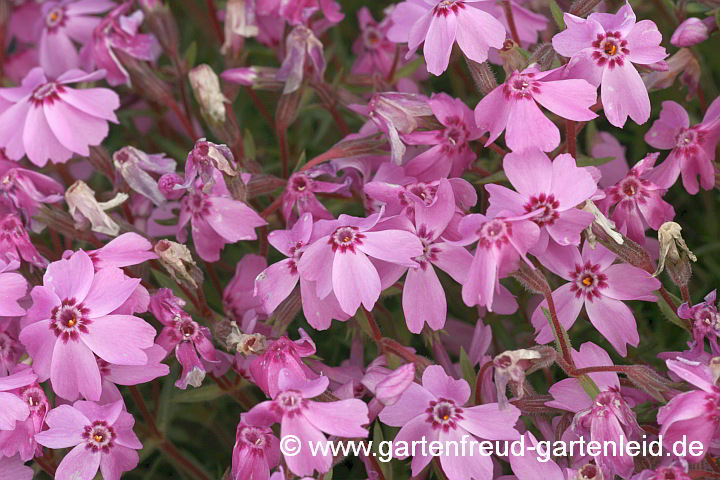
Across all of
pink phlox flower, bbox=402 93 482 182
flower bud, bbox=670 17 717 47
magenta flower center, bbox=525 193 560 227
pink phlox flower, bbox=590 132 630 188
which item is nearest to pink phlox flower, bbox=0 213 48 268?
pink phlox flower, bbox=402 93 482 182

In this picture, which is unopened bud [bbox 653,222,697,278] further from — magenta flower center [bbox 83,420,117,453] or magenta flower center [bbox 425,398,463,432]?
magenta flower center [bbox 83,420,117,453]

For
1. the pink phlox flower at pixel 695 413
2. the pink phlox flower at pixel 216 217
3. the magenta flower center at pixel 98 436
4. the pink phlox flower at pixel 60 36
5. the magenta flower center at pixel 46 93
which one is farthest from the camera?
the pink phlox flower at pixel 60 36

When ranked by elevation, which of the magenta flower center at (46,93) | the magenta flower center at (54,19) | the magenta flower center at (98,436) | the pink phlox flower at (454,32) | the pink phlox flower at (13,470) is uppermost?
the magenta flower center at (54,19)

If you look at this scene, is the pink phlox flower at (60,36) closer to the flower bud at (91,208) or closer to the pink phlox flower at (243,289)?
the flower bud at (91,208)

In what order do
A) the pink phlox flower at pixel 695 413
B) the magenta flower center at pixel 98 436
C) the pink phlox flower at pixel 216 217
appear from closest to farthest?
the pink phlox flower at pixel 695 413, the magenta flower center at pixel 98 436, the pink phlox flower at pixel 216 217

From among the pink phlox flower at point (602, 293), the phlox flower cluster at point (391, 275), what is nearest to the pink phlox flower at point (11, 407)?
the phlox flower cluster at point (391, 275)

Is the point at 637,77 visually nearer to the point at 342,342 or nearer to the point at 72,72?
the point at 342,342

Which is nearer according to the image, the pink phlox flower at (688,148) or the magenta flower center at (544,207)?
the magenta flower center at (544,207)

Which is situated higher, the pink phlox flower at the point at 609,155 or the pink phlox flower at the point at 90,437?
the pink phlox flower at the point at 609,155
